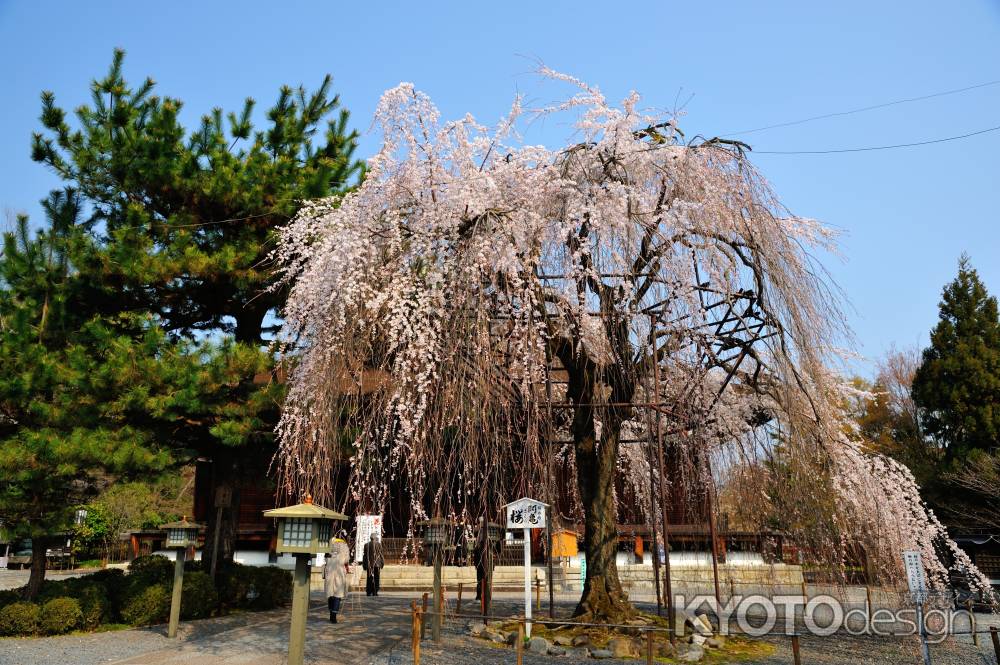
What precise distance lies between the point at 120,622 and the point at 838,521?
1030 cm

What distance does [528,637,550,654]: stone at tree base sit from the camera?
8117 mm

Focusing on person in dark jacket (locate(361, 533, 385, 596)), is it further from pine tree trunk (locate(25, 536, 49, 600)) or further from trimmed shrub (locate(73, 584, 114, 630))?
pine tree trunk (locate(25, 536, 49, 600))

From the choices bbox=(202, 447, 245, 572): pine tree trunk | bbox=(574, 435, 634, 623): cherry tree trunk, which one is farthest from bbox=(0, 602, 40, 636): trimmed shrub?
bbox=(574, 435, 634, 623): cherry tree trunk

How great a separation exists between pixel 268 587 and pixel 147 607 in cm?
269

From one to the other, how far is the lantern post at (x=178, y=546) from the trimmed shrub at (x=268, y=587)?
2688 mm

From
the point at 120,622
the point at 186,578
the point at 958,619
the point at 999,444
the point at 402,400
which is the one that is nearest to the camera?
the point at 402,400

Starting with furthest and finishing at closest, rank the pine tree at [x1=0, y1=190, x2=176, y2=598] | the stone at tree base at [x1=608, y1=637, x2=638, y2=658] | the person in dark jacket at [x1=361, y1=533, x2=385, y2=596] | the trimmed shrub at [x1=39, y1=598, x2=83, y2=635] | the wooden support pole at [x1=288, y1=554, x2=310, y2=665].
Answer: the person in dark jacket at [x1=361, y1=533, x2=385, y2=596] → the trimmed shrub at [x1=39, y1=598, x2=83, y2=635] → the pine tree at [x1=0, y1=190, x2=176, y2=598] → the stone at tree base at [x1=608, y1=637, x2=638, y2=658] → the wooden support pole at [x1=288, y1=554, x2=310, y2=665]

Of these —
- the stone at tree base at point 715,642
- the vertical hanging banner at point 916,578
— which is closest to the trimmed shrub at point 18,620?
the stone at tree base at point 715,642

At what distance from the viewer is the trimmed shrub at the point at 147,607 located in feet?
34.1

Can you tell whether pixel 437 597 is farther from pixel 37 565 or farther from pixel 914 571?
pixel 37 565

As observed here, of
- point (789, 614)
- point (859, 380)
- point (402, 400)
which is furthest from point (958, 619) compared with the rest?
point (859, 380)

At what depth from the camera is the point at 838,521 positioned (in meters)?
8.38

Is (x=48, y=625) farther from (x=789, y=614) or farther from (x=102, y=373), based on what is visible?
(x=789, y=614)

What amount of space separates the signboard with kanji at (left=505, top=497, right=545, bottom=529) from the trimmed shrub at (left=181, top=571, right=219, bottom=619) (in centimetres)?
615
